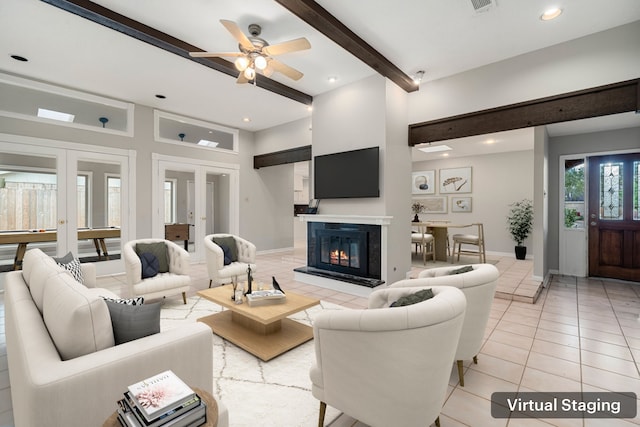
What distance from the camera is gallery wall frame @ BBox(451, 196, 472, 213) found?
7.79 metres

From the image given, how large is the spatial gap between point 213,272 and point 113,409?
10.1ft

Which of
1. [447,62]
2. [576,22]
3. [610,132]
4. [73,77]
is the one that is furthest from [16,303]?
[610,132]

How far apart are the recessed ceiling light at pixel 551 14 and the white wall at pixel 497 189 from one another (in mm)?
4757

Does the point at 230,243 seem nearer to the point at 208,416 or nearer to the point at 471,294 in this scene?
the point at 471,294

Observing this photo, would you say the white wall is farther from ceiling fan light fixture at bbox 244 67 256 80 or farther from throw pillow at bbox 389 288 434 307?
throw pillow at bbox 389 288 434 307

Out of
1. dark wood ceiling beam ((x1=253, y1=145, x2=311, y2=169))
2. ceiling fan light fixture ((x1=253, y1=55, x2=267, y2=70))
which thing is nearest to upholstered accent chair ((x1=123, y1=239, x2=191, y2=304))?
ceiling fan light fixture ((x1=253, y1=55, x2=267, y2=70))

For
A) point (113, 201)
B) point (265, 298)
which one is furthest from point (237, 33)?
point (113, 201)

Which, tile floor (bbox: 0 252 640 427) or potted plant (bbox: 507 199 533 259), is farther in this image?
potted plant (bbox: 507 199 533 259)

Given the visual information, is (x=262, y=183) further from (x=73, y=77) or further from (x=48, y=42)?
(x=48, y=42)

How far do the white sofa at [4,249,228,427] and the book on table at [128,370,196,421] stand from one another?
0.86 feet

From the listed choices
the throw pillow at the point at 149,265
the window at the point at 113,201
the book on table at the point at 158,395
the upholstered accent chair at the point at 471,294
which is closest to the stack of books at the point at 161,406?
the book on table at the point at 158,395

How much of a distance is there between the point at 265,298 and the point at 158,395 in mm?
Result: 1738

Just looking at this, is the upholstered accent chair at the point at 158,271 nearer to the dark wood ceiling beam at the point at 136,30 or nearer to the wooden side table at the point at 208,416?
the dark wood ceiling beam at the point at 136,30

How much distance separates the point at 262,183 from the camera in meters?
7.75
